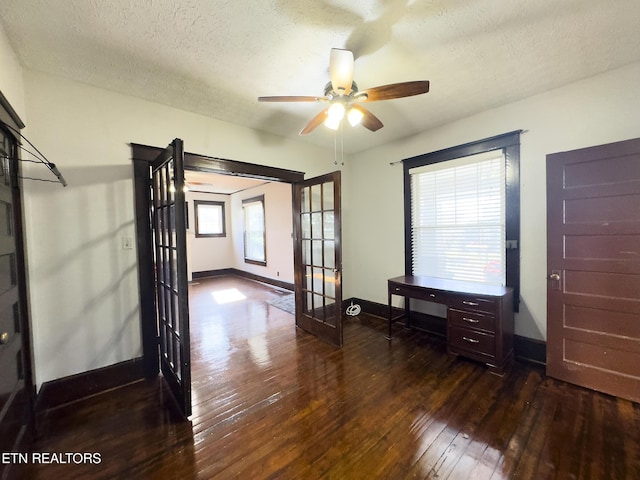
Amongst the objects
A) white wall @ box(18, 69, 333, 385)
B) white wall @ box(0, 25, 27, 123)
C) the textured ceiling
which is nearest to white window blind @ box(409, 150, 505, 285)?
the textured ceiling

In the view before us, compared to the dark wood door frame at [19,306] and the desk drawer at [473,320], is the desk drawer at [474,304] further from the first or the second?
the dark wood door frame at [19,306]

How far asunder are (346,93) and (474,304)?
2226mm

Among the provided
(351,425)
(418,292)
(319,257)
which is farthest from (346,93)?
(351,425)

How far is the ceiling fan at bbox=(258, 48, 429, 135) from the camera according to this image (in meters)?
1.57

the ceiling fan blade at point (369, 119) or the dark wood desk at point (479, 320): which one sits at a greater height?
the ceiling fan blade at point (369, 119)

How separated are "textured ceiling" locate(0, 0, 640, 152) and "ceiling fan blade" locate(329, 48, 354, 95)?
0.68ft

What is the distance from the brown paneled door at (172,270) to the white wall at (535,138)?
9.09 feet

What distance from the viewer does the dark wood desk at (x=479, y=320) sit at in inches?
92.4

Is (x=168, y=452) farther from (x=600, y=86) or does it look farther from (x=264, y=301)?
(x=600, y=86)

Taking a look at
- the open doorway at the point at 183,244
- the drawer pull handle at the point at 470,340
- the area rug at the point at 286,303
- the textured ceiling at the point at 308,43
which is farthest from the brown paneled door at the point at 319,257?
the drawer pull handle at the point at 470,340

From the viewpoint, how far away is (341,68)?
1587 millimetres

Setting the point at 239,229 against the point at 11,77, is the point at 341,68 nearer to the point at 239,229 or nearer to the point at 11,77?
the point at 11,77

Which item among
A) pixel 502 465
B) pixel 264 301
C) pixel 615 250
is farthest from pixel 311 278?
pixel 615 250

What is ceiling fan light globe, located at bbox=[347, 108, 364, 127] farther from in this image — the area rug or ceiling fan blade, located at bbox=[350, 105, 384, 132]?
the area rug
